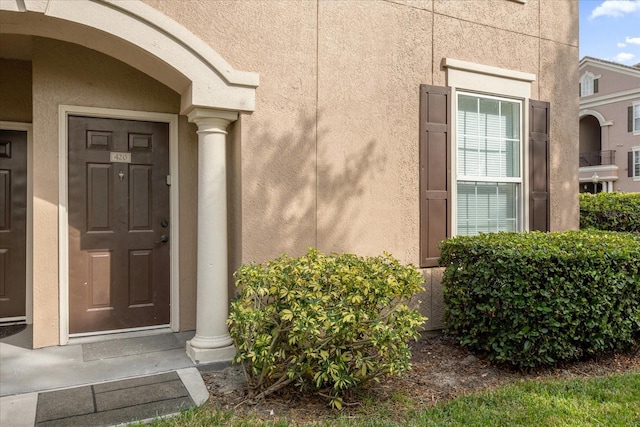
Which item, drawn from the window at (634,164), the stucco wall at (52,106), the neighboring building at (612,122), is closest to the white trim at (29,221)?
the stucco wall at (52,106)

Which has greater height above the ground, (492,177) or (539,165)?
(539,165)

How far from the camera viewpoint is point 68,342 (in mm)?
4469

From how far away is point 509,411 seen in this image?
3.19 m

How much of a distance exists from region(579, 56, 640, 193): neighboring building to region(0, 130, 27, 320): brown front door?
22894 millimetres

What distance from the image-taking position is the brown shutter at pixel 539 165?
565cm

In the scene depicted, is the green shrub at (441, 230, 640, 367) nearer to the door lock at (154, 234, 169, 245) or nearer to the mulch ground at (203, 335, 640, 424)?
the mulch ground at (203, 335, 640, 424)

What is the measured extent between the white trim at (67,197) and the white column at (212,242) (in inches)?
34.1

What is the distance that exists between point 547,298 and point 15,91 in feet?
20.1

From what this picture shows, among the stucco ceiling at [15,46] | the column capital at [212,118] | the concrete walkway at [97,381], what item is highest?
the stucco ceiling at [15,46]

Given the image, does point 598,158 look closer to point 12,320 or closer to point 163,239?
point 163,239

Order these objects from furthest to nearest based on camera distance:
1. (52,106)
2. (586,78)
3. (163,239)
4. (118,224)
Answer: (586,78) → (163,239) → (118,224) → (52,106)

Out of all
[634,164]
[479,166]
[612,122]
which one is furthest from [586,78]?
[479,166]

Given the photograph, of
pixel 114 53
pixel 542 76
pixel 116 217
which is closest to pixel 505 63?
pixel 542 76

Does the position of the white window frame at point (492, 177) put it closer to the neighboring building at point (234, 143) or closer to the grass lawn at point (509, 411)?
the neighboring building at point (234, 143)
